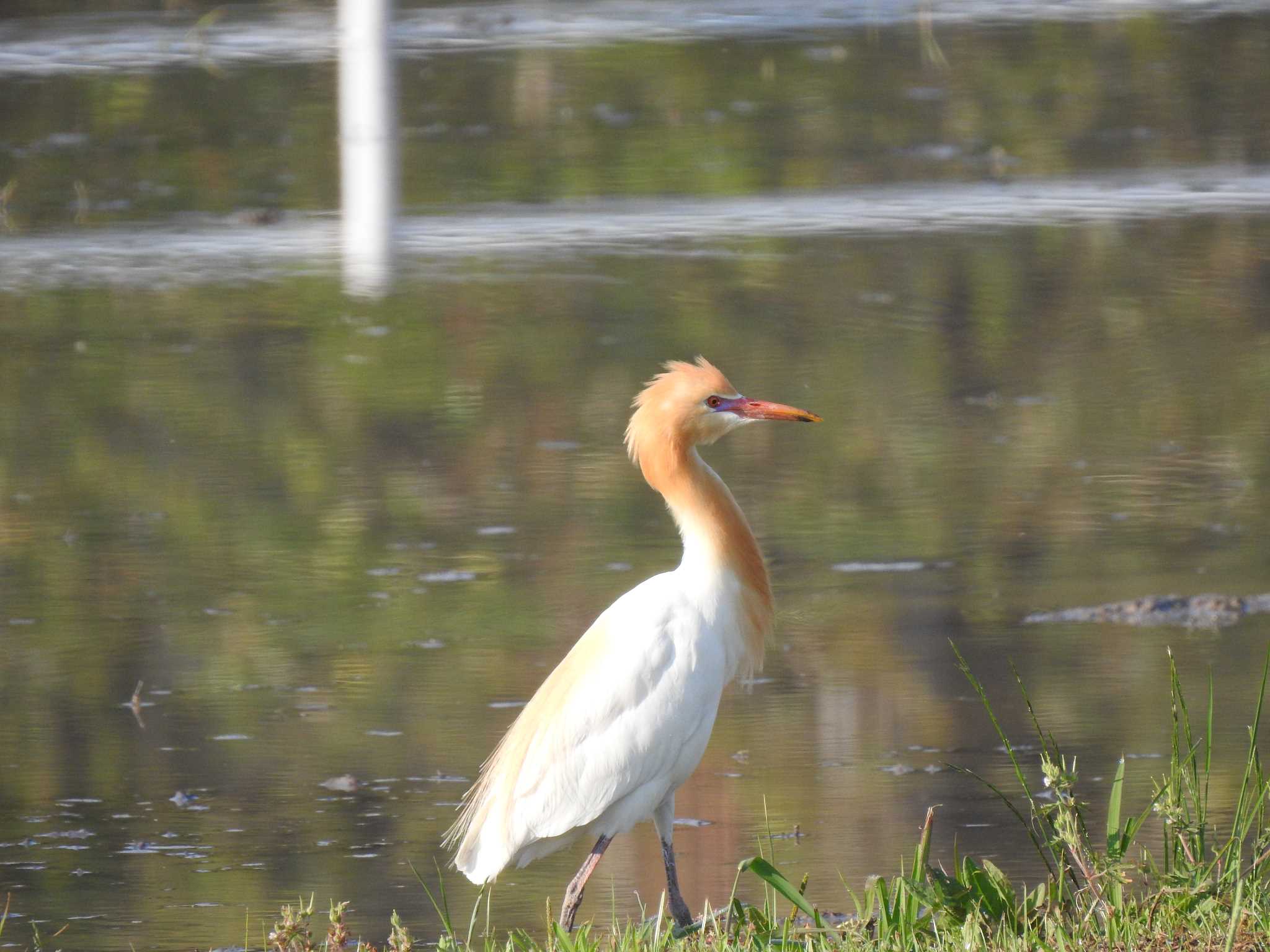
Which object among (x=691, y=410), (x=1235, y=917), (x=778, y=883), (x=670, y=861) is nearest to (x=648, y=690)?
(x=670, y=861)

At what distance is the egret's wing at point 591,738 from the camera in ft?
13.1

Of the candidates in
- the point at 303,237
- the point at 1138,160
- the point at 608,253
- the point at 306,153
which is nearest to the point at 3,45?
the point at 306,153

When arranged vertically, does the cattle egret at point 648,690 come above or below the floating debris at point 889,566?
above

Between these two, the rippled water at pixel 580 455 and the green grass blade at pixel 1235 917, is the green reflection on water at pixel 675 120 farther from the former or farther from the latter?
the green grass blade at pixel 1235 917

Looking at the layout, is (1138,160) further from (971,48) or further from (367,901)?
(367,901)

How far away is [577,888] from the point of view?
3.91 metres

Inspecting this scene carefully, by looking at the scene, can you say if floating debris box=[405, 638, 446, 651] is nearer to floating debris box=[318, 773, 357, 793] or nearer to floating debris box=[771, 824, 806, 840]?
floating debris box=[318, 773, 357, 793]

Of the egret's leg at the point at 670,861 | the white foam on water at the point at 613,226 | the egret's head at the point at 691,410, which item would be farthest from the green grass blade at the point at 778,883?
the white foam on water at the point at 613,226

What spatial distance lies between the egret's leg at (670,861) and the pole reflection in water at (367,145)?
4.71 metres

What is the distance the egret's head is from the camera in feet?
14.0

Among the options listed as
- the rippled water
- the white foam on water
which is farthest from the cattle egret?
the white foam on water

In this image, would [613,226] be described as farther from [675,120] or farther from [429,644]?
[429,644]

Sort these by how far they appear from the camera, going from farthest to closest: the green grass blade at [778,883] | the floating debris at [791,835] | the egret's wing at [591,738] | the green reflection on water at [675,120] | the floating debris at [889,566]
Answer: the green reflection on water at [675,120]
the floating debris at [889,566]
the floating debris at [791,835]
the egret's wing at [591,738]
the green grass blade at [778,883]

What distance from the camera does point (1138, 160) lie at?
10320 millimetres
